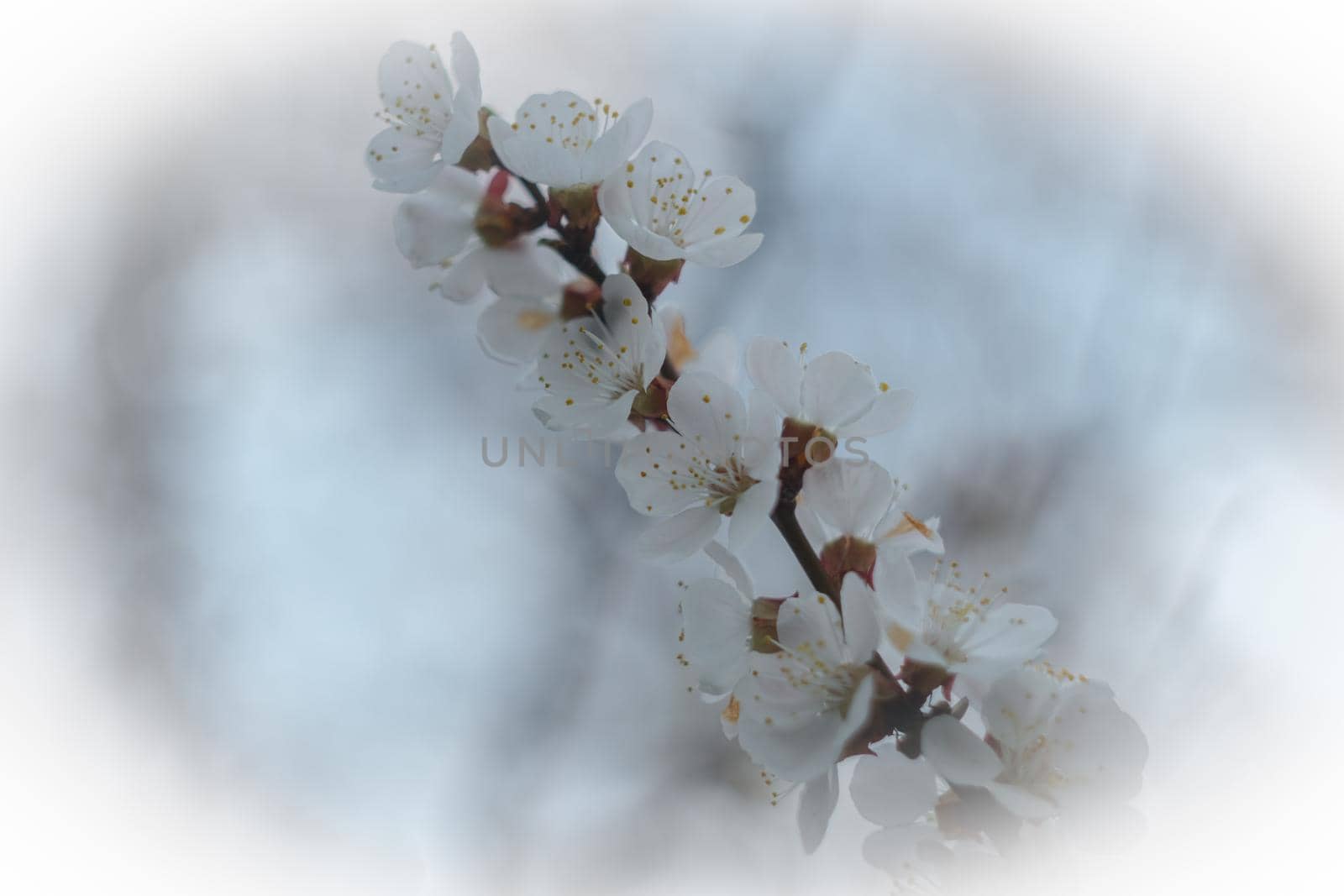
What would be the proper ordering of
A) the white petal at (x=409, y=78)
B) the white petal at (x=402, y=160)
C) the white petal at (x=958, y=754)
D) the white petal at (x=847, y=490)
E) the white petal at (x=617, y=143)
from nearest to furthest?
1. the white petal at (x=958, y=754)
2. the white petal at (x=847, y=490)
3. the white petal at (x=617, y=143)
4. the white petal at (x=402, y=160)
5. the white petal at (x=409, y=78)

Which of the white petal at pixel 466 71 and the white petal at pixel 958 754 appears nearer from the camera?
the white petal at pixel 958 754

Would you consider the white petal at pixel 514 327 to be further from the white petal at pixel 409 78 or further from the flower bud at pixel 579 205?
the white petal at pixel 409 78

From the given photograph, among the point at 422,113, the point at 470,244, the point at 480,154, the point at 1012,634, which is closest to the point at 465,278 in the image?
the point at 470,244

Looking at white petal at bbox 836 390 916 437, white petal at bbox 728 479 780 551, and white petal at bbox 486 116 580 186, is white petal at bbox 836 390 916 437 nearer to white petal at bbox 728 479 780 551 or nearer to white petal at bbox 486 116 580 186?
white petal at bbox 728 479 780 551

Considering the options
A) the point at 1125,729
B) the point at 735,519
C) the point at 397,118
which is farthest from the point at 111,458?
the point at 1125,729

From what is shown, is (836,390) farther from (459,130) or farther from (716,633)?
(459,130)

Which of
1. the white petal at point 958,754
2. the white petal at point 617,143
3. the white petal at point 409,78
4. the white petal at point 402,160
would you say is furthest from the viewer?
the white petal at point 409,78

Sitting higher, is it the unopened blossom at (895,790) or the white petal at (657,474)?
the white petal at (657,474)

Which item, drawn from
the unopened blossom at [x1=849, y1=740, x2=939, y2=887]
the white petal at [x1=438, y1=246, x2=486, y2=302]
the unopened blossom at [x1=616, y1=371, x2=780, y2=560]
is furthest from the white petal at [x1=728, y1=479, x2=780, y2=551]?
the white petal at [x1=438, y1=246, x2=486, y2=302]

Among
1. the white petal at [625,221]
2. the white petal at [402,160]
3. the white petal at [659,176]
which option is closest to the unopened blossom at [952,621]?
the white petal at [625,221]
